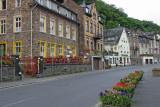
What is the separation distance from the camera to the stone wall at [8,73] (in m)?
16.0

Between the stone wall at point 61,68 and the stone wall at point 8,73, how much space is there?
4.47 metres

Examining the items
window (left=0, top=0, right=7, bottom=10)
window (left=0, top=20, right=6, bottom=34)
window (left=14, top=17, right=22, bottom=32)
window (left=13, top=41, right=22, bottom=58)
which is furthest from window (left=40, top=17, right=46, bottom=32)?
window (left=0, top=0, right=7, bottom=10)

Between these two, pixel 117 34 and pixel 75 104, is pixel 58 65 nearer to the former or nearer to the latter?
pixel 75 104

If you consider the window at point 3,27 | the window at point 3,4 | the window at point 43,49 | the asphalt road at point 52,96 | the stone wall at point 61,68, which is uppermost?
the window at point 3,4

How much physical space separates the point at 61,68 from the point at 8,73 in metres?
9.30

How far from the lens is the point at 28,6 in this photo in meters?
23.6

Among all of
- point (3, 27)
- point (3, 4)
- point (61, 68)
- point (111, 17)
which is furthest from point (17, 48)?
point (111, 17)

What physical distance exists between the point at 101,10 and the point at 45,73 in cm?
5499

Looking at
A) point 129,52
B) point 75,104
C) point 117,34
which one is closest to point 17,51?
point 75,104

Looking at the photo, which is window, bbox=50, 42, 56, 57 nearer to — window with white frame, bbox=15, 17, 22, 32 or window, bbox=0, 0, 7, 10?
window with white frame, bbox=15, 17, 22, 32

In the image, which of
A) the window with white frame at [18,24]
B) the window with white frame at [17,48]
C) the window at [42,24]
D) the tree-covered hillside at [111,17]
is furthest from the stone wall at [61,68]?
the tree-covered hillside at [111,17]

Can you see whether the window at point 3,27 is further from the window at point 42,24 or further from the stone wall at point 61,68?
the stone wall at point 61,68

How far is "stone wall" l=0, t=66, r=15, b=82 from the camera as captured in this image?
52.5ft

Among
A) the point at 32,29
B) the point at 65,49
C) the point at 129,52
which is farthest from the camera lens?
the point at 129,52
